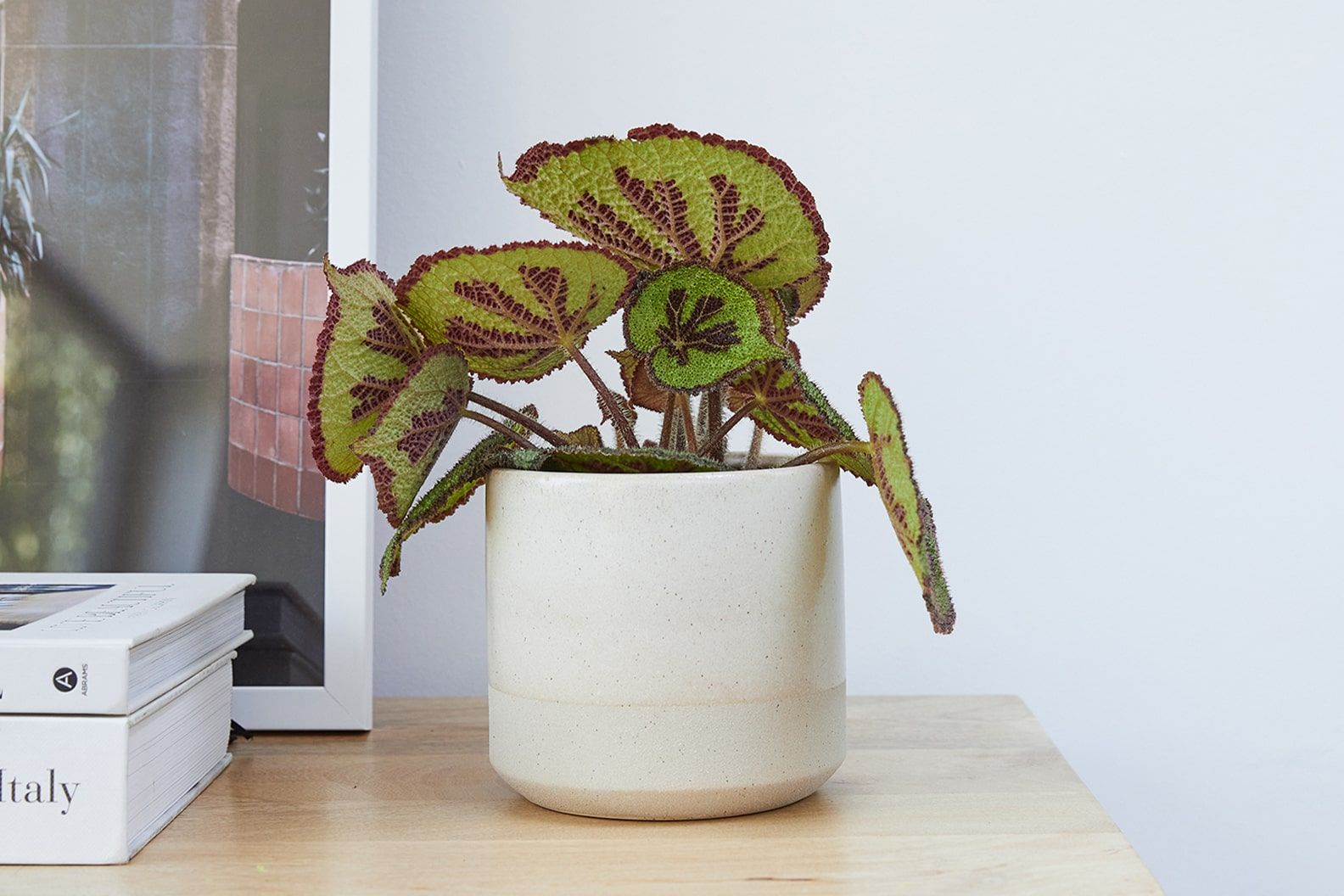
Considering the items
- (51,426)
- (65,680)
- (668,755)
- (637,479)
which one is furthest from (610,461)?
(51,426)

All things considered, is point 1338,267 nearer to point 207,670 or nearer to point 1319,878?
point 1319,878

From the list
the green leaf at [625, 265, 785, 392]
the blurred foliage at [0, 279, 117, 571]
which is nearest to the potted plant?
the green leaf at [625, 265, 785, 392]

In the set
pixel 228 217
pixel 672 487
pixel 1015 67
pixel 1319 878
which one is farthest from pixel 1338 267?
pixel 228 217

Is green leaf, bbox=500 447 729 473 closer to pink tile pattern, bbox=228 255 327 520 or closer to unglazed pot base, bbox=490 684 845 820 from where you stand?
unglazed pot base, bbox=490 684 845 820

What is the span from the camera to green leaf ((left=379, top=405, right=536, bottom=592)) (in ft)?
1.70

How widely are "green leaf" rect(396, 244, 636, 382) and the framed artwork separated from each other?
8.5 inches

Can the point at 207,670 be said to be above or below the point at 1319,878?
above

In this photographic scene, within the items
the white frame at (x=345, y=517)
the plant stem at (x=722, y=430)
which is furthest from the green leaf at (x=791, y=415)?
the white frame at (x=345, y=517)

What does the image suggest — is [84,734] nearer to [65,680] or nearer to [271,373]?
[65,680]

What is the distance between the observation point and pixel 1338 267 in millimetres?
788

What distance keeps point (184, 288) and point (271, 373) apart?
0.23ft

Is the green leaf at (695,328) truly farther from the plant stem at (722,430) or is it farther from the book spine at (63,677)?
the book spine at (63,677)

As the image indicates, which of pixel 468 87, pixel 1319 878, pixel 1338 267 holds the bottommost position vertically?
pixel 1319 878

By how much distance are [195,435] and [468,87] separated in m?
0.29
